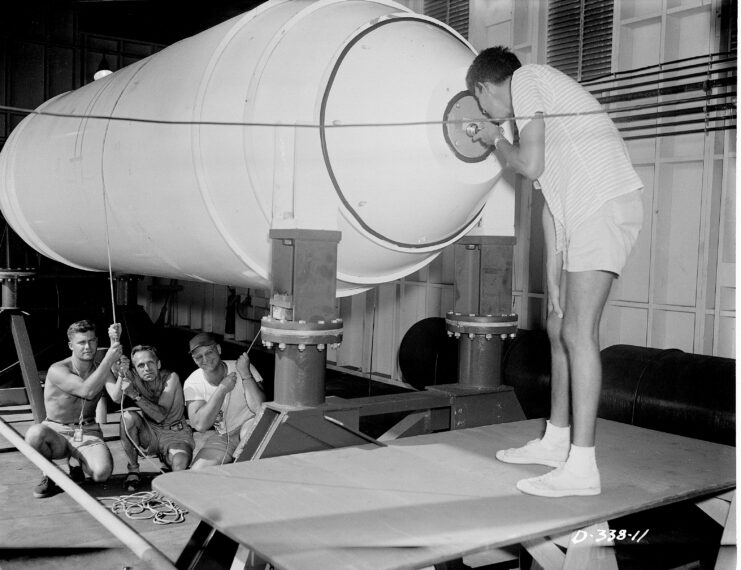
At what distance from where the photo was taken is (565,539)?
222 centimetres

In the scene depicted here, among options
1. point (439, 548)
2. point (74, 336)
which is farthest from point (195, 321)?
point (439, 548)

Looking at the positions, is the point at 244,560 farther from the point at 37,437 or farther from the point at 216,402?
the point at 37,437

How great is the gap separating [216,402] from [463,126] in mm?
2098

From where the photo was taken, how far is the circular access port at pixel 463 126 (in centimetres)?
259

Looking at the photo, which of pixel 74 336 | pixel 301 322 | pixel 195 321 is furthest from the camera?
pixel 195 321

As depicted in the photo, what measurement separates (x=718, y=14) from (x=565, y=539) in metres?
3.92

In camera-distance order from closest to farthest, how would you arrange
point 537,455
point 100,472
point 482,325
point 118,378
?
point 537,455
point 482,325
point 100,472
point 118,378

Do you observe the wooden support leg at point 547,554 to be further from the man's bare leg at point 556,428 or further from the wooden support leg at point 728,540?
the wooden support leg at point 728,540

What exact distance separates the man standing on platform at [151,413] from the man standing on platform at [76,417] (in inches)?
4.9

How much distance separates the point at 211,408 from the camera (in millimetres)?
3930

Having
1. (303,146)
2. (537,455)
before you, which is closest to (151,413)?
(303,146)

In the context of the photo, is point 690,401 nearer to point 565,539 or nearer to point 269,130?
point 565,539

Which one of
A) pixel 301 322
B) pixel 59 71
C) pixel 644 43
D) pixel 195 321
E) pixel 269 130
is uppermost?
pixel 59 71

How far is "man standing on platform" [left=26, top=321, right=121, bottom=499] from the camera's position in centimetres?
411
